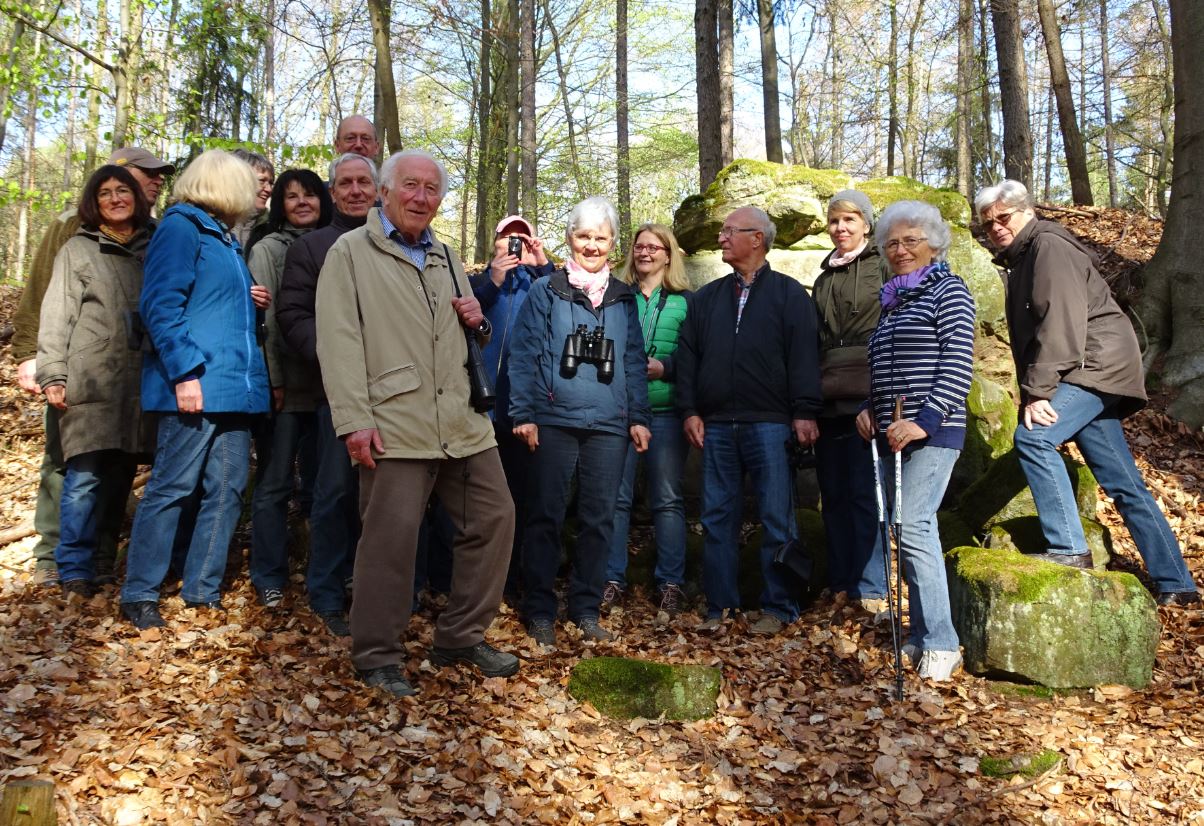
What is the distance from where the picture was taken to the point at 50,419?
200 inches

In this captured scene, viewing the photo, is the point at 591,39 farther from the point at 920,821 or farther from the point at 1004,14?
the point at 920,821

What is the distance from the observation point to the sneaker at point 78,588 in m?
4.77

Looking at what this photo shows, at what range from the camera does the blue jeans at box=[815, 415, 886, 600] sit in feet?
17.2

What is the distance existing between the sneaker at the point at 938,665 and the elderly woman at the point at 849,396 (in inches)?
33.0

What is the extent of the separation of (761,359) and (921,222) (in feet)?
3.78

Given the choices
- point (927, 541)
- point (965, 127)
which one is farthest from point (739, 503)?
point (965, 127)

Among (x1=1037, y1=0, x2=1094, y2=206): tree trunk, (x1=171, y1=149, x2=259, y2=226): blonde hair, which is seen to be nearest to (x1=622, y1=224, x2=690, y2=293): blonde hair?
(x1=171, y1=149, x2=259, y2=226): blonde hair

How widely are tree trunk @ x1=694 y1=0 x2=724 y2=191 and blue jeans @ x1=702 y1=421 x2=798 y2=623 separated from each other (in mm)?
6616

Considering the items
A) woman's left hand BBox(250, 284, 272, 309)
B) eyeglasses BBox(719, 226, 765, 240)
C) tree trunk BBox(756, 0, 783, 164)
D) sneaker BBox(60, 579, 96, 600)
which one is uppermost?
tree trunk BBox(756, 0, 783, 164)

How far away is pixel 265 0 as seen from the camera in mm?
15172

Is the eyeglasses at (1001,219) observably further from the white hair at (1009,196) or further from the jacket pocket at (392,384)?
the jacket pocket at (392,384)

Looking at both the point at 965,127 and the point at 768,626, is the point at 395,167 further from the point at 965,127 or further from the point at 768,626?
the point at 965,127

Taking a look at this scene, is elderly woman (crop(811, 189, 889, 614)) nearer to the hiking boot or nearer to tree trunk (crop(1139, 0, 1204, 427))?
the hiking boot

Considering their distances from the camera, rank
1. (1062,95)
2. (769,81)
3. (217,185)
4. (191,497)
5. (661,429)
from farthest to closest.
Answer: (769,81) → (1062,95) → (661,429) → (191,497) → (217,185)
